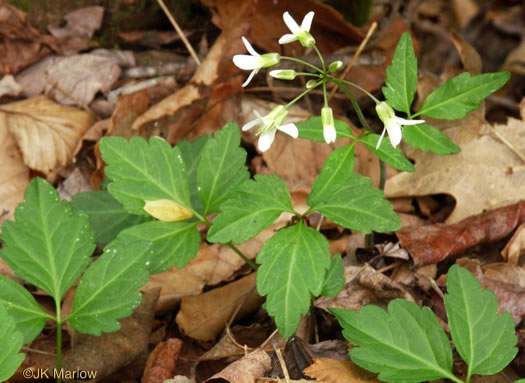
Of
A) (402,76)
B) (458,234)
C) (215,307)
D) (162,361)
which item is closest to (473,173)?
(458,234)

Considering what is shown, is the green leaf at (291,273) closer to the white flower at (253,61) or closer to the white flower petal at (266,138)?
the white flower petal at (266,138)

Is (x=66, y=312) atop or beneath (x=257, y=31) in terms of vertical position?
beneath

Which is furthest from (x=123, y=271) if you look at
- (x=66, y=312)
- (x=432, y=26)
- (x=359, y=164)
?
(x=432, y=26)

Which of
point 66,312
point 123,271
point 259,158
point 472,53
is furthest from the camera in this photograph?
point 472,53

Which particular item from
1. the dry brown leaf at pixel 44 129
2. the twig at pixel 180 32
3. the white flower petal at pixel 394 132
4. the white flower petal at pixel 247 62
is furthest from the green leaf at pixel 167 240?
the twig at pixel 180 32

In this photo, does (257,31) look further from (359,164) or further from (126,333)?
(126,333)
